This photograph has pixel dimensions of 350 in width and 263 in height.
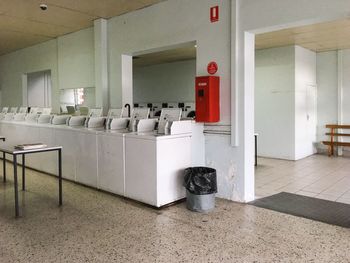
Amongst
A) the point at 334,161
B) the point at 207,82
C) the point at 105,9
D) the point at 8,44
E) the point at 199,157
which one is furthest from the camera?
the point at 8,44

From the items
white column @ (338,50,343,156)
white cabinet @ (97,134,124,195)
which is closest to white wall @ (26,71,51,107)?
white cabinet @ (97,134,124,195)

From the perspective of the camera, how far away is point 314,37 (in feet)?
21.8

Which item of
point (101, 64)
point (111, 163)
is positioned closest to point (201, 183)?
point (111, 163)

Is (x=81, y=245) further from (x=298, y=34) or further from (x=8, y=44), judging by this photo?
(x=8, y=44)

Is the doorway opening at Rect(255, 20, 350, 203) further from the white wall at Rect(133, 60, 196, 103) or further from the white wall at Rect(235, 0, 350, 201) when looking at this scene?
the white wall at Rect(133, 60, 196, 103)

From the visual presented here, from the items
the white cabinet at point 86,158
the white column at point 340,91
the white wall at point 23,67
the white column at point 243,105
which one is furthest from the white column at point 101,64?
the white column at point 340,91

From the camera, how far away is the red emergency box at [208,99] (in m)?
4.22

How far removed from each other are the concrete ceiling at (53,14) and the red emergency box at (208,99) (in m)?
1.79

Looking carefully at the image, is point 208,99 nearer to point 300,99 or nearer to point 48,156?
point 48,156

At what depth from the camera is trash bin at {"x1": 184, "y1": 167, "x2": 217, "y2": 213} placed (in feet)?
12.6

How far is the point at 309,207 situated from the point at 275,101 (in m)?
4.25

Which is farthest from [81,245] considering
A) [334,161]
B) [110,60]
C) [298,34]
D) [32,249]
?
[334,161]

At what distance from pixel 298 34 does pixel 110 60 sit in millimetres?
3858

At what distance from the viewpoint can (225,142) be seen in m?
4.38
